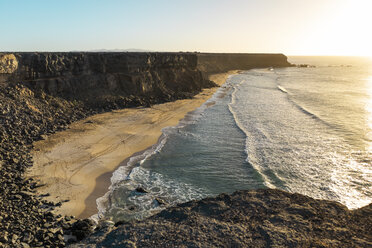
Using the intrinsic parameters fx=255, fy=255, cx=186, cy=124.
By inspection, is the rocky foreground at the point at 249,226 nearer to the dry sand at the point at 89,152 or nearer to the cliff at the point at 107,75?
the dry sand at the point at 89,152

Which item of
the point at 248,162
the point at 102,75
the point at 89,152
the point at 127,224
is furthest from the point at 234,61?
the point at 127,224

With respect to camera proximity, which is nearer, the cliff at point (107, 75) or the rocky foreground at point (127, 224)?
the rocky foreground at point (127, 224)

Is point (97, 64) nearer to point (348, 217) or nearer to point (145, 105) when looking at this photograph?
point (145, 105)

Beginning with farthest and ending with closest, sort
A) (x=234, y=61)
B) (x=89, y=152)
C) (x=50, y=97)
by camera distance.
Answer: (x=234, y=61) < (x=50, y=97) < (x=89, y=152)

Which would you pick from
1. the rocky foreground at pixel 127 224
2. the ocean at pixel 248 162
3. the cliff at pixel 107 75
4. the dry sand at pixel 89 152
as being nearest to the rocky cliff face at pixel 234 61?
the cliff at pixel 107 75

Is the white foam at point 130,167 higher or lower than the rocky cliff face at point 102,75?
lower

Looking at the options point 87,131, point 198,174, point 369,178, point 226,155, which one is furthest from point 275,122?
point 87,131

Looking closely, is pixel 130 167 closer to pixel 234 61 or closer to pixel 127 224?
pixel 127 224
